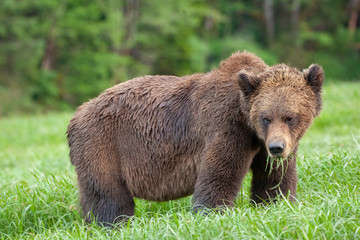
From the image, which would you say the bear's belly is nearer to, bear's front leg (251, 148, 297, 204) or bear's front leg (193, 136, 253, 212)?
bear's front leg (193, 136, 253, 212)

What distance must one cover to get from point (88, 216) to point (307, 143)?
5.23 m

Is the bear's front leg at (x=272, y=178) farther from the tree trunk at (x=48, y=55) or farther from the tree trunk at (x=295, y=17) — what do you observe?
the tree trunk at (x=295, y=17)

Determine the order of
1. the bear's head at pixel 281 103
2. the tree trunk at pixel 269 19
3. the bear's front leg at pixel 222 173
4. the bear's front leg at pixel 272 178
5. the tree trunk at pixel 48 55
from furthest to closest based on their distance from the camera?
the tree trunk at pixel 269 19, the tree trunk at pixel 48 55, the bear's front leg at pixel 272 178, the bear's front leg at pixel 222 173, the bear's head at pixel 281 103

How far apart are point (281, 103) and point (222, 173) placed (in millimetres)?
795

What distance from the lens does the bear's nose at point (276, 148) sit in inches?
173

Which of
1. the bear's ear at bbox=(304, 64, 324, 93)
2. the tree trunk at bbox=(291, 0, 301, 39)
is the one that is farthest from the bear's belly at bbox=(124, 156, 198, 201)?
the tree trunk at bbox=(291, 0, 301, 39)

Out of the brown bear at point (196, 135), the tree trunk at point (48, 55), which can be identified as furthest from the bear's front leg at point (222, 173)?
the tree trunk at point (48, 55)

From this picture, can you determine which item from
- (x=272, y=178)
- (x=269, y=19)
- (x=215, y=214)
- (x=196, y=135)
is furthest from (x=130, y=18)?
(x=215, y=214)

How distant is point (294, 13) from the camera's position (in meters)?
35.9

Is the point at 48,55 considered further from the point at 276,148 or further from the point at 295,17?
the point at 276,148

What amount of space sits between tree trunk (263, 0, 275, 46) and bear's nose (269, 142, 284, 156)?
31886 mm

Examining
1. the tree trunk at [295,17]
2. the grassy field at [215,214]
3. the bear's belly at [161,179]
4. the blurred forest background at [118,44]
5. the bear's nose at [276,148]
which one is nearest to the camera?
the grassy field at [215,214]

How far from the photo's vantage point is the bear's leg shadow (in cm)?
545

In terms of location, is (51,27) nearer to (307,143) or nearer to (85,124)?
(307,143)
